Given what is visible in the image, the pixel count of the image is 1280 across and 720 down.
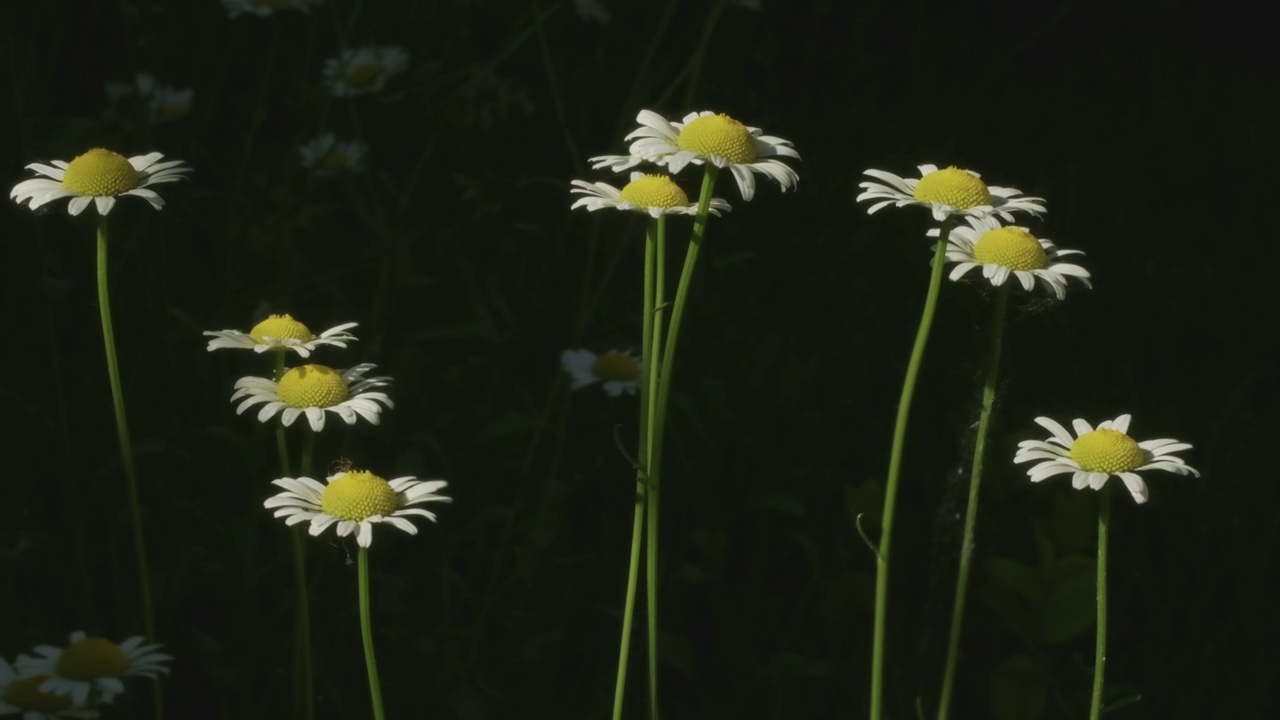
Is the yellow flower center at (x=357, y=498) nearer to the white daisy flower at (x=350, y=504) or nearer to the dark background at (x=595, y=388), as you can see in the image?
the white daisy flower at (x=350, y=504)

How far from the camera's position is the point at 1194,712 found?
1697 mm

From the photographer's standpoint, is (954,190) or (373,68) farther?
(373,68)

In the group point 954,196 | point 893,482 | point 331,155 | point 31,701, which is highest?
point 331,155

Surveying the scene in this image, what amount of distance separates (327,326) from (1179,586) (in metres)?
1.23

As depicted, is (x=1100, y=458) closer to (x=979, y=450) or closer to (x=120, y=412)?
(x=979, y=450)

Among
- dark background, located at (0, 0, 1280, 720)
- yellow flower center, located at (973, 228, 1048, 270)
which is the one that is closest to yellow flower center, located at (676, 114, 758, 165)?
yellow flower center, located at (973, 228, 1048, 270)

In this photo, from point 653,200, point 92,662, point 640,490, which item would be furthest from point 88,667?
point 653,200

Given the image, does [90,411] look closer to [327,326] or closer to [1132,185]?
[327,326]

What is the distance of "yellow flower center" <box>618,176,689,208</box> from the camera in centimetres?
120

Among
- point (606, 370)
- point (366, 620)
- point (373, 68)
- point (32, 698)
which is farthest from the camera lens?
point (373, 68)

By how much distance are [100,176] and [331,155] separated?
1.27 m

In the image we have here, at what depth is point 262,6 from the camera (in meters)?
2.44

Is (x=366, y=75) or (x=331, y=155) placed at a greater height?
(x=366, y=75)

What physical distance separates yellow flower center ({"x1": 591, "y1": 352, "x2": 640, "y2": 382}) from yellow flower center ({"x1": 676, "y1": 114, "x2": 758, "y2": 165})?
2.77 ft
